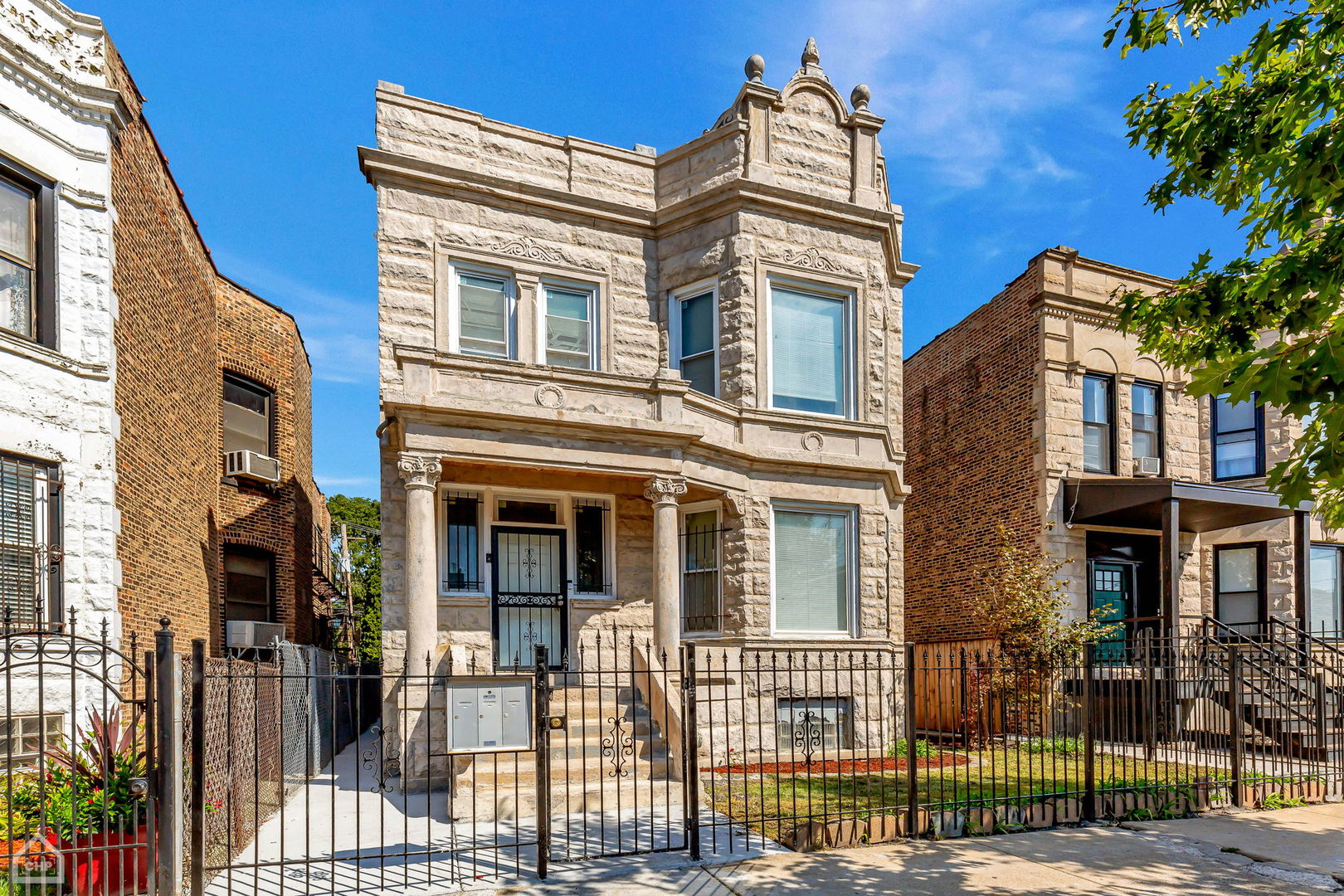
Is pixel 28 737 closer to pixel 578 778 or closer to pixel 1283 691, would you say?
pixel 578 778

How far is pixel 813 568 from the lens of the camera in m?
14.8

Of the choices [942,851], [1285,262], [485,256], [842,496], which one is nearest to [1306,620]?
[842,496]

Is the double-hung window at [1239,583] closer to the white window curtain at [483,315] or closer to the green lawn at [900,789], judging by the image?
the green lawn at [900,789]

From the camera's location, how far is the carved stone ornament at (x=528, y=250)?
14.2 m

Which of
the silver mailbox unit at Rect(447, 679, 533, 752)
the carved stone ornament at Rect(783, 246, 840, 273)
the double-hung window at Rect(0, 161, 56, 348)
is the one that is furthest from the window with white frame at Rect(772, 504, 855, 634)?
the double-hung window at Rect(0, 161, 56, 348)

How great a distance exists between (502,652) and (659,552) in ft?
10.1

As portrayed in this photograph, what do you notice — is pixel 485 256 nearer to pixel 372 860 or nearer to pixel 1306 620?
pixel 372 860

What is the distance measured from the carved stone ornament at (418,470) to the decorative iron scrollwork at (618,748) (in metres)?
3.66

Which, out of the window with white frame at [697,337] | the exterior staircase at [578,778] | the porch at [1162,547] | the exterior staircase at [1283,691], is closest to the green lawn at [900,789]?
the exterior staircase at [578,778]

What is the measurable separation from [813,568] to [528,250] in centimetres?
673

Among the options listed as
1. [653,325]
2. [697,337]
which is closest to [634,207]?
[653,325]

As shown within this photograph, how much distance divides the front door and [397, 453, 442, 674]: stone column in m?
2.31

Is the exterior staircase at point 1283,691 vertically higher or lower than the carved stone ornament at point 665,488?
lower

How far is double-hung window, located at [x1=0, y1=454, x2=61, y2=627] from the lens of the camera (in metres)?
9.37
